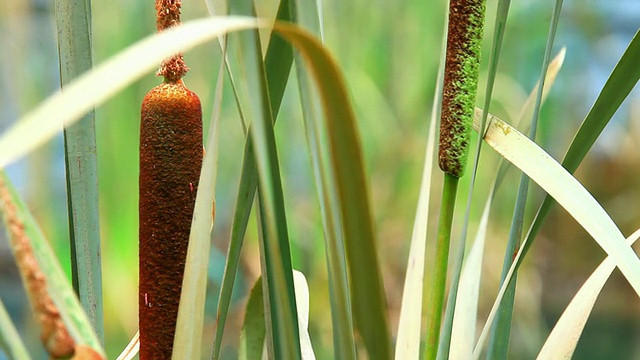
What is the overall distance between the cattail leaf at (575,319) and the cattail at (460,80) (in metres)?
0.12

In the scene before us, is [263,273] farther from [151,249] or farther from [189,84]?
[189,84]

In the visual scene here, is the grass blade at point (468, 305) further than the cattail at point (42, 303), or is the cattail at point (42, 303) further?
the grass blade at point (468, 305)

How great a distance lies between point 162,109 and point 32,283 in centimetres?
15

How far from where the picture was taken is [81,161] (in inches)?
14.9

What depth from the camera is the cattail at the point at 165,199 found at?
331 mm

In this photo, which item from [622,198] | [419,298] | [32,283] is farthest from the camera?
[622,198]

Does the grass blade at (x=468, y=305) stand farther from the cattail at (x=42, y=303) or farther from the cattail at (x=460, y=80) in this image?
the cattail at (x=42, y=303)

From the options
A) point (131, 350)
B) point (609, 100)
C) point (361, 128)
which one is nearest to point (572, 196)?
point (609, 100)

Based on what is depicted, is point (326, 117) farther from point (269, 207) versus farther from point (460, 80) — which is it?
point (460, 80)

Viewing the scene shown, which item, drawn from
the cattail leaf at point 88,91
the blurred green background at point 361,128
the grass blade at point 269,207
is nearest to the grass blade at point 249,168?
the grass blade at point 269,207

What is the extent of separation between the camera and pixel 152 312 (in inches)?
13.3

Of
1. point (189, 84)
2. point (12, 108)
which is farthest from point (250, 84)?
point (12, 108)

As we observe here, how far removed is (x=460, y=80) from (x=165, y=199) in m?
0.16

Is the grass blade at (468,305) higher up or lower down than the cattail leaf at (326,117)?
higher up
